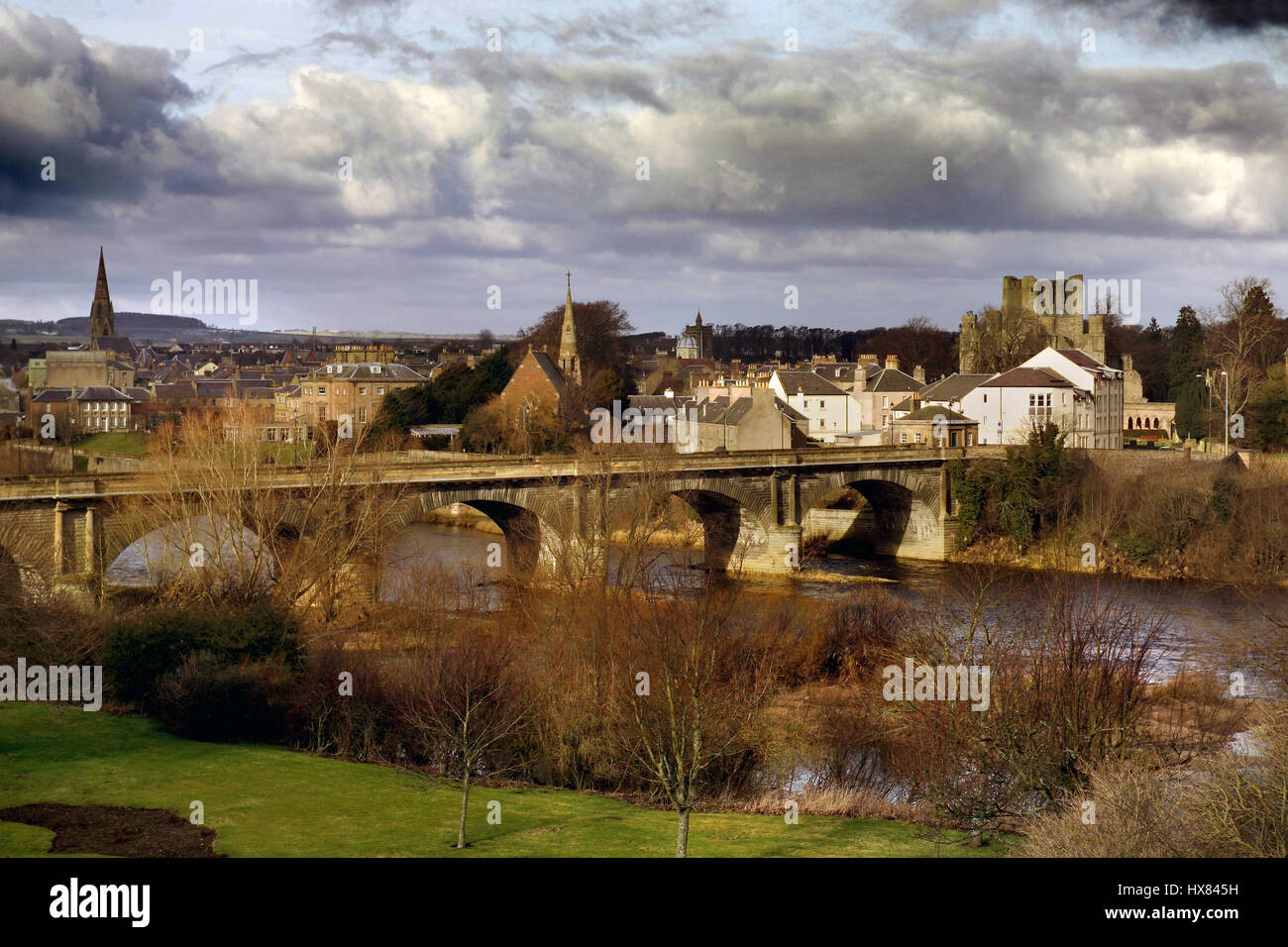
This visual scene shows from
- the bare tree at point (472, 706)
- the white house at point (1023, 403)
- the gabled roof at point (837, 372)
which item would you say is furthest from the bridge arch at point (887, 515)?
the bare tree at point (472, 706)

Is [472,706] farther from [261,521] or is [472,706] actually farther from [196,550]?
[261,521]

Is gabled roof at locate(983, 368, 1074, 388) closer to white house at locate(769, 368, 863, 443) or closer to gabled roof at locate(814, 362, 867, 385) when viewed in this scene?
white house at locate(769, 368, 863, 443)

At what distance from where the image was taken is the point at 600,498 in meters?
54.6

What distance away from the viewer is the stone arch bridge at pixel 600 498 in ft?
142

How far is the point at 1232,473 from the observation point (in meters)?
65.9

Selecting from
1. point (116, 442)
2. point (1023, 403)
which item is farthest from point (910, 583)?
point (116, 442)

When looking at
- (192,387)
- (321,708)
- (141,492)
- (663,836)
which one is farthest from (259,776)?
(192,387)

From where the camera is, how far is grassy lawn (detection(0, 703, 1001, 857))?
2141 centimetres

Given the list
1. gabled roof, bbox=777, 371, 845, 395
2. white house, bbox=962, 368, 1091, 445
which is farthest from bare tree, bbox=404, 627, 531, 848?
gabled roof, bbox=777, 371, 845, 395

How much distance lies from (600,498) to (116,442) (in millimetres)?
65812

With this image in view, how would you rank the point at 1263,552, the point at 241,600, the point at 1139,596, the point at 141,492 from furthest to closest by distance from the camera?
the point at 1263,552 < the point at 1139,596 < the point at 141,492 < the point at 241,600
